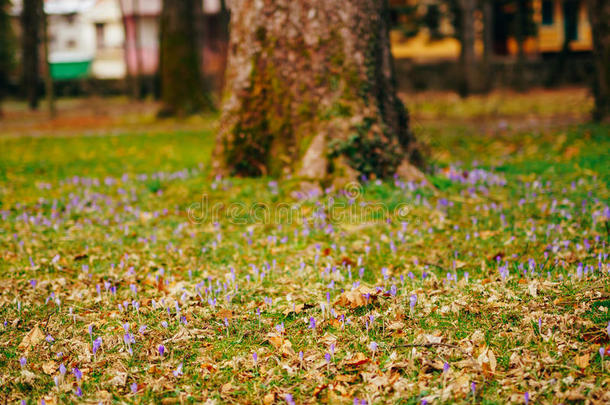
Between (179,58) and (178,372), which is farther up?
(179,58)

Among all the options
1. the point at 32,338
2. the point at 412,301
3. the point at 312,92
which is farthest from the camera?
the point at 312,92

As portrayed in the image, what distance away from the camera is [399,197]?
5852mm

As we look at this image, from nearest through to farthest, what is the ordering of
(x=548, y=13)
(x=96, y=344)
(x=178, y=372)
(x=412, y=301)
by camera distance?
(x=178, y=372) < (x=96, y=344) < (x=412, y=301) < (x=548, y=13)

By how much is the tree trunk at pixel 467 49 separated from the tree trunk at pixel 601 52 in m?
10.7

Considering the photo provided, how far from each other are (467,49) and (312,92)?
56.4 ft

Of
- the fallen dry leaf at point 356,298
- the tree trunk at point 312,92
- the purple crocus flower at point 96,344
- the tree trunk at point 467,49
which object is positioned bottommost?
the purple crocus flower at point 96,344

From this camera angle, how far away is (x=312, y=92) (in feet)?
21.5

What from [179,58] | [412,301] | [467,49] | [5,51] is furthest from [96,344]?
[5,51]

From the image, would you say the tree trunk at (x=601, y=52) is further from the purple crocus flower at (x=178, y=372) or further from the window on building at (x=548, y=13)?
the window on building at (x=548, y=13)

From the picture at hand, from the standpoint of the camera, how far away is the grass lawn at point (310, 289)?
289 cm

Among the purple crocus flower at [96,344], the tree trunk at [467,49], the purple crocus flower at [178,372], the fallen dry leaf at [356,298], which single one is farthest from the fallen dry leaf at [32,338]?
the tree trunk at [467,49]

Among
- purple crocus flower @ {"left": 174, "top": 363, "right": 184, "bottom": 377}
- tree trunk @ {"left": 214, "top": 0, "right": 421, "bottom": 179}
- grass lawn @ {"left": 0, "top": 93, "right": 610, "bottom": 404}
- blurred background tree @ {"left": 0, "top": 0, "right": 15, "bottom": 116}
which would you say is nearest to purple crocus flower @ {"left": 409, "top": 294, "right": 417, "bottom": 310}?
grass lawn @ {"left": 0, "top": 93, "right": 610, "bottom": 404}

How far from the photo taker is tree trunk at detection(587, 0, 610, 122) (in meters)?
10.8

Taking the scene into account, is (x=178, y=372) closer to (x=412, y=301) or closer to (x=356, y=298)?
(x=356, y=298)
